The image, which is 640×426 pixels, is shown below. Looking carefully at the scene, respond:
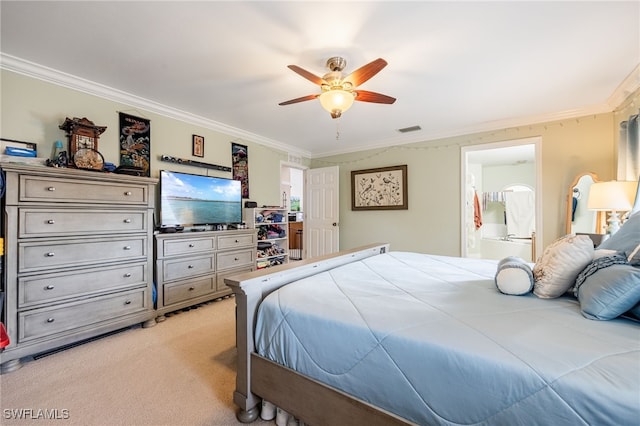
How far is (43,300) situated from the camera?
204 centimetres

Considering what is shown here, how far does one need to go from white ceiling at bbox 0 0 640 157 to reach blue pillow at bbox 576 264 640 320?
1.66m

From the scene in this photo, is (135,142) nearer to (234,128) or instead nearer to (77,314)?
(234,128)

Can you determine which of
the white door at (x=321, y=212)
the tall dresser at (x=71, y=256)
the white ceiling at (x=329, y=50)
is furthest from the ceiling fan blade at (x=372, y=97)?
the white door at (x=321, y=212)

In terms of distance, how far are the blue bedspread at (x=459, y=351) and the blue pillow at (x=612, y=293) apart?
0.04m

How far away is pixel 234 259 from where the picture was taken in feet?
11.7

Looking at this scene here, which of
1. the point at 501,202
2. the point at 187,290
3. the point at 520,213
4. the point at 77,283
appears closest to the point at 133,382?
the point at 77,283

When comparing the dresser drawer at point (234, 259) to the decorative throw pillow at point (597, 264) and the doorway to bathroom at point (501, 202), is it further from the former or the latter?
the doorway to bathroom at point (501, 202)

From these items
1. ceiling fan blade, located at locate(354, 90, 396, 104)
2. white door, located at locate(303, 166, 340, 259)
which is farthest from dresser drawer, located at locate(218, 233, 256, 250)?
ceiling fan blade, located at locate(354, 90, 396, 104)

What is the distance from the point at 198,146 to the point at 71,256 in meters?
1.96

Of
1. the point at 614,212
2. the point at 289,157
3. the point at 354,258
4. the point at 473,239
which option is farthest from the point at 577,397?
the point at 473,239

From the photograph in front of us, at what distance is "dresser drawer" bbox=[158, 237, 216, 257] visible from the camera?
285 centimetres

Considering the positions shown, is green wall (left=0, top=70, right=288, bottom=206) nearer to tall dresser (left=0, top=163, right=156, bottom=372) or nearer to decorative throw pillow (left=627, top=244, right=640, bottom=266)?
tall dresser (left=0, top=163, right=156, bottom=372)

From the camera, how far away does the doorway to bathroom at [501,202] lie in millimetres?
5113

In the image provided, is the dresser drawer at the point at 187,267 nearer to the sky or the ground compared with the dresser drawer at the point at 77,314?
nearer to the sky
